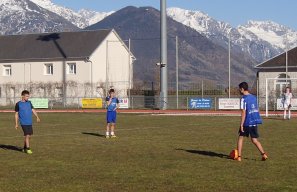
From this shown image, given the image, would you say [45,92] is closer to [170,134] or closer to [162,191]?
[170,134]

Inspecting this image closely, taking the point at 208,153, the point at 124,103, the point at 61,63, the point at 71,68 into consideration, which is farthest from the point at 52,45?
the point at 208,153

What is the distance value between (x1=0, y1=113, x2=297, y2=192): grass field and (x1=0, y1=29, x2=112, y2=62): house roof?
53.4m

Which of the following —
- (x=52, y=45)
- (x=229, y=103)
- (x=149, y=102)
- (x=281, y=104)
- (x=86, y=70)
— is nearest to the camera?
(x=281, y=104)

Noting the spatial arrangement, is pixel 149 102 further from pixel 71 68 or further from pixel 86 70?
pixel 71 68

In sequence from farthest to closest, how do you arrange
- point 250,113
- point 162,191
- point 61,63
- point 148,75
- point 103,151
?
point 148,75
point 61,63
point 103,151
point 250,113
point 162,191

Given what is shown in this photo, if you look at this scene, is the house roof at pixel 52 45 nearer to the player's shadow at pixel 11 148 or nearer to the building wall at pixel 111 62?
the building wall at pixel 111 62

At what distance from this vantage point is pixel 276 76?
62.5 metres

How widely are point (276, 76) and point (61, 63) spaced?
2561 centimetres

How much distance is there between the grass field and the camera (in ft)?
41.0

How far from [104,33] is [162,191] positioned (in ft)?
225

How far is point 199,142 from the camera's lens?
2195 cm

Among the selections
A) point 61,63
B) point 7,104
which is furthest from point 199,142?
point 61,63

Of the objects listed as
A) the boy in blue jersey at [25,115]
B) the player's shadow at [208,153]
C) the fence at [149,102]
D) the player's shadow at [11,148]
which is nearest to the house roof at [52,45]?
the fence at [149,102]

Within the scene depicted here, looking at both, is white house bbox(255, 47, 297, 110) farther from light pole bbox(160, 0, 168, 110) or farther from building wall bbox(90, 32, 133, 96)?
building wall bbox(90, 32, 133, 96)
